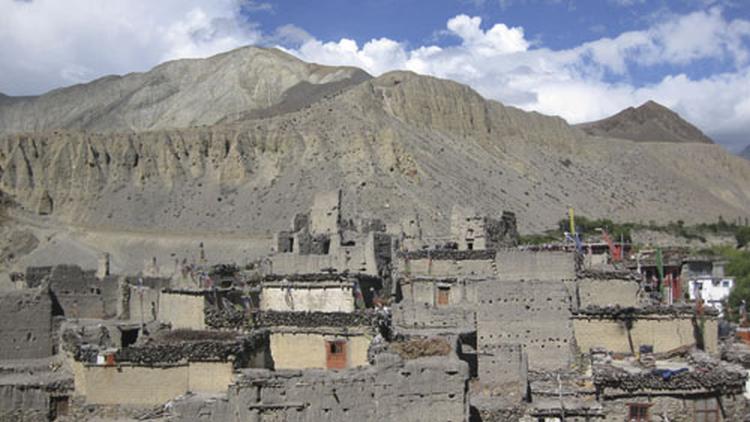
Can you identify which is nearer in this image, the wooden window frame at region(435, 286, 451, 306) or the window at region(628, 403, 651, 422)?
the window at region(628, 403, 651, 422)

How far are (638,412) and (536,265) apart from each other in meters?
6.63

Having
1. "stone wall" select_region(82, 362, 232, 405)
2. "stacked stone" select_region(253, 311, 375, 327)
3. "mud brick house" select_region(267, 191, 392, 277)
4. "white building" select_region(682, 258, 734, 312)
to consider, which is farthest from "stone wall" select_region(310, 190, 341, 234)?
"stone wall" select_region(82, 362, 232, 405)

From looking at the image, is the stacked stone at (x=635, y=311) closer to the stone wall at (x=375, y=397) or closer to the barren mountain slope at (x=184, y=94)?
the stone wall at (x=375, y=397)

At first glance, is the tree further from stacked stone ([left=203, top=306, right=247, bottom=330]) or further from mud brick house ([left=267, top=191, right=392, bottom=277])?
stacked stone ([left=203, top=306, right=247, bottom=330])

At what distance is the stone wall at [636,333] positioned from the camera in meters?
21.3

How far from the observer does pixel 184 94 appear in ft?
507

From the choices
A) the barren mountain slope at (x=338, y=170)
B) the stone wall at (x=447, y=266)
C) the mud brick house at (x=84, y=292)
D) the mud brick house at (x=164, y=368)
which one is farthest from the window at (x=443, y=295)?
the barren mountain slope at (x=338, y=170)

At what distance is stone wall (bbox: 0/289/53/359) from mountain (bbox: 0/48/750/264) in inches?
1610

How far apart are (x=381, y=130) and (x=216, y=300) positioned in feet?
247

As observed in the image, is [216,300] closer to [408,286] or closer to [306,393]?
[408,286]

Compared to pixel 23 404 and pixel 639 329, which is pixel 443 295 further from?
pixel 23 404

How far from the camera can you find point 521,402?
18062mm

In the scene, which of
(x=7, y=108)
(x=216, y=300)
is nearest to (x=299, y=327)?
(x=216, y=300)

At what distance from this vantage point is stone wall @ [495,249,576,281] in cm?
2305
